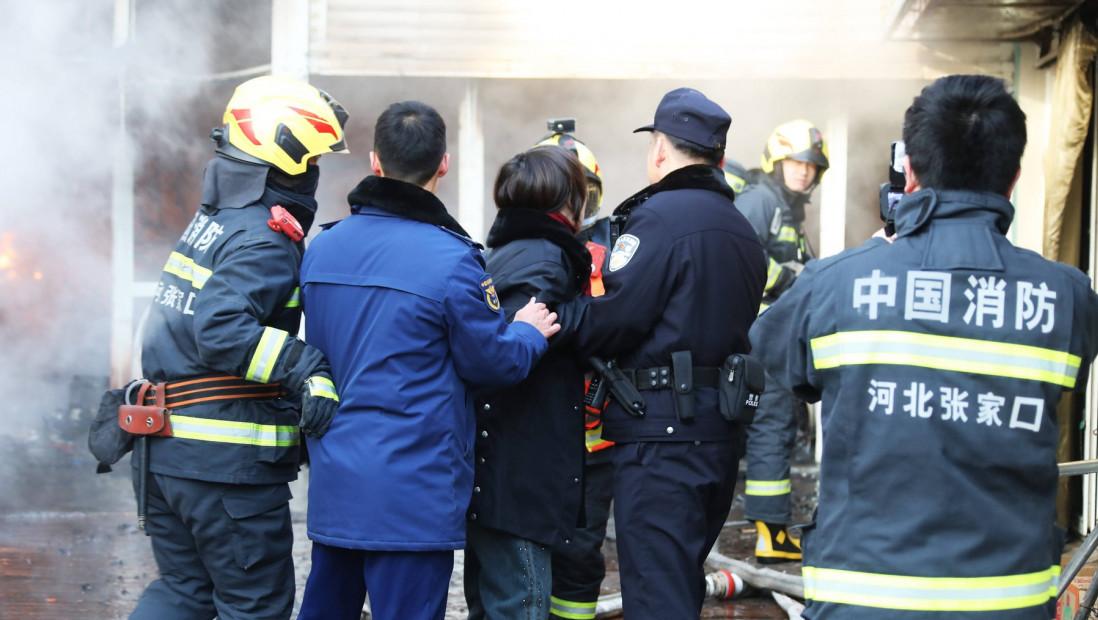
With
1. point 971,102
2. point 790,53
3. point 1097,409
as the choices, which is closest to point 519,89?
point 790,53

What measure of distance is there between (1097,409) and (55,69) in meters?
6.70

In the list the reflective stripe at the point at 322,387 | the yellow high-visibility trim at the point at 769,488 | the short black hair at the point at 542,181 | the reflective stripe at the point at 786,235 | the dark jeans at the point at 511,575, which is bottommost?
the yellow high-visibility trim at the point at 769,488

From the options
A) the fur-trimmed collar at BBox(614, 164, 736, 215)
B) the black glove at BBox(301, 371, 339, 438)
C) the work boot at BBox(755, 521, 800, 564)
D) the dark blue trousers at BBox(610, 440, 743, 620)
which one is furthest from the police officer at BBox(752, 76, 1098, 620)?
the work boot at BBox(755, 521, 800, 564)

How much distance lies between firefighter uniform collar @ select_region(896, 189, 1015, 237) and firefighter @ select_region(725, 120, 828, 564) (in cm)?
302

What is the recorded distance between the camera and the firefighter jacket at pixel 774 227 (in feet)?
19.3

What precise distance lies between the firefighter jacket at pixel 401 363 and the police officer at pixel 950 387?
43.2 inches

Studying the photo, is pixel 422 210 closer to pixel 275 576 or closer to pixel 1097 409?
pixel 275 576

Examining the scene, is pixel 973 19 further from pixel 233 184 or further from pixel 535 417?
pixel 233 184

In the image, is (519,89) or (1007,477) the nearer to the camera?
(1007,477)

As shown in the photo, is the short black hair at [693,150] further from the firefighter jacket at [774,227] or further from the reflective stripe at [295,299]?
the firefighter jacket at [774,227]

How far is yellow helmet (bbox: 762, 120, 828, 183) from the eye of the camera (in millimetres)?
6164

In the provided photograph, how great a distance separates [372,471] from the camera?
302cm

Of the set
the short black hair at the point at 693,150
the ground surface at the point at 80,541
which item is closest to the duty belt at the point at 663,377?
the short black hair at the point at 693,150

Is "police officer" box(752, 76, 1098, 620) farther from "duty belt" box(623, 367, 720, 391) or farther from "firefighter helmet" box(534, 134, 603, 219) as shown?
"firefighter helmet" box(534, 134, 603, 219)
